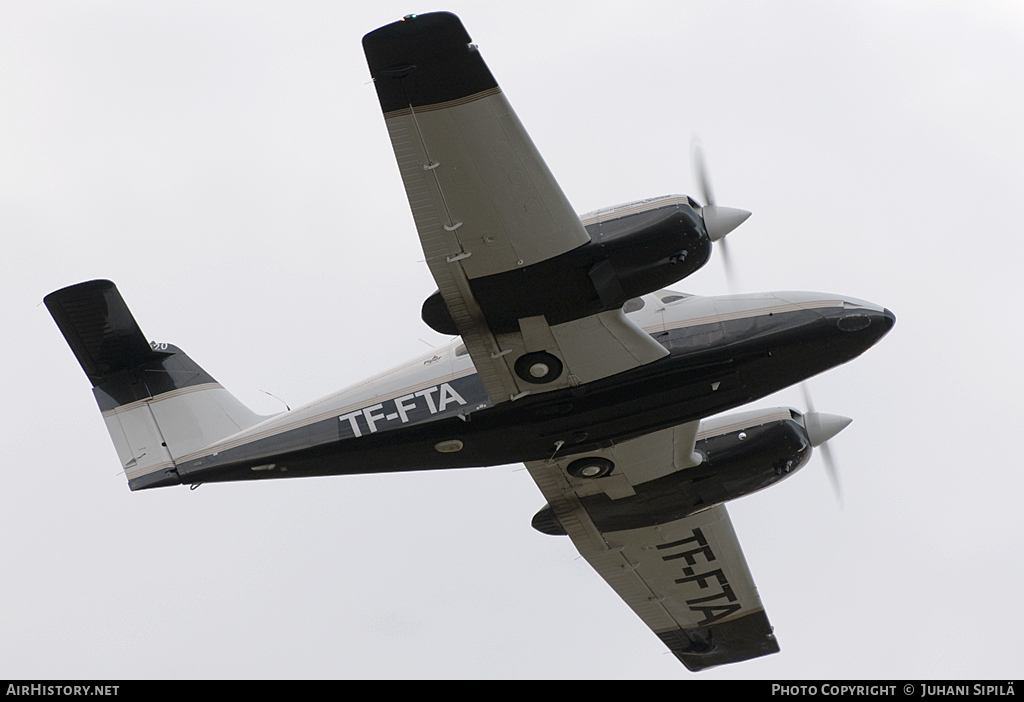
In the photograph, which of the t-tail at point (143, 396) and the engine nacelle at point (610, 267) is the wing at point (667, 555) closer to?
the engine nacelle at point (610, 267)

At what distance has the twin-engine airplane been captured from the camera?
48.0ft

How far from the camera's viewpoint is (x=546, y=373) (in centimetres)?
1683

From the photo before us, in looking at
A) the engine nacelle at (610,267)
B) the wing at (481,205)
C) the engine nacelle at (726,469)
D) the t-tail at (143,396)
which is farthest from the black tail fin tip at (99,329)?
the engine nacelle at (726,469)

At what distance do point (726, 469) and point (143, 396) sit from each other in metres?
11.5

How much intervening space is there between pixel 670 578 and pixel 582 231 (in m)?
10.0

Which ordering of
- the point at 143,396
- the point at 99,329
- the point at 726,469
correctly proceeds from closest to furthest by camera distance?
1. the point at 99,329
2. the point at 726,469
3. the point at 143,396

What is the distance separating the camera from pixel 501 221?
49.6 feet

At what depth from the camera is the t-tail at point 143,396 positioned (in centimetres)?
1900

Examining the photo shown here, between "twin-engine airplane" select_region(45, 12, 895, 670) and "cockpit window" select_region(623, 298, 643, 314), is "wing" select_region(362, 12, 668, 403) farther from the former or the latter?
"cockpit window" select_region(623, 298, 643, 314)

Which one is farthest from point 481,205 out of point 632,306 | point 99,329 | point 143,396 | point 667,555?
point 667,555

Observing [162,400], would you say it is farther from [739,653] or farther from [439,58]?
[739,653]

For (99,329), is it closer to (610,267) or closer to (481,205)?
(481,205)

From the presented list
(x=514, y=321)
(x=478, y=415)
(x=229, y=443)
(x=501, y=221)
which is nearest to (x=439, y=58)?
(x=501, y=221)

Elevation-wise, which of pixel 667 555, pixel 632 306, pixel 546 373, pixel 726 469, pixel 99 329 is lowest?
pixel 667 555
